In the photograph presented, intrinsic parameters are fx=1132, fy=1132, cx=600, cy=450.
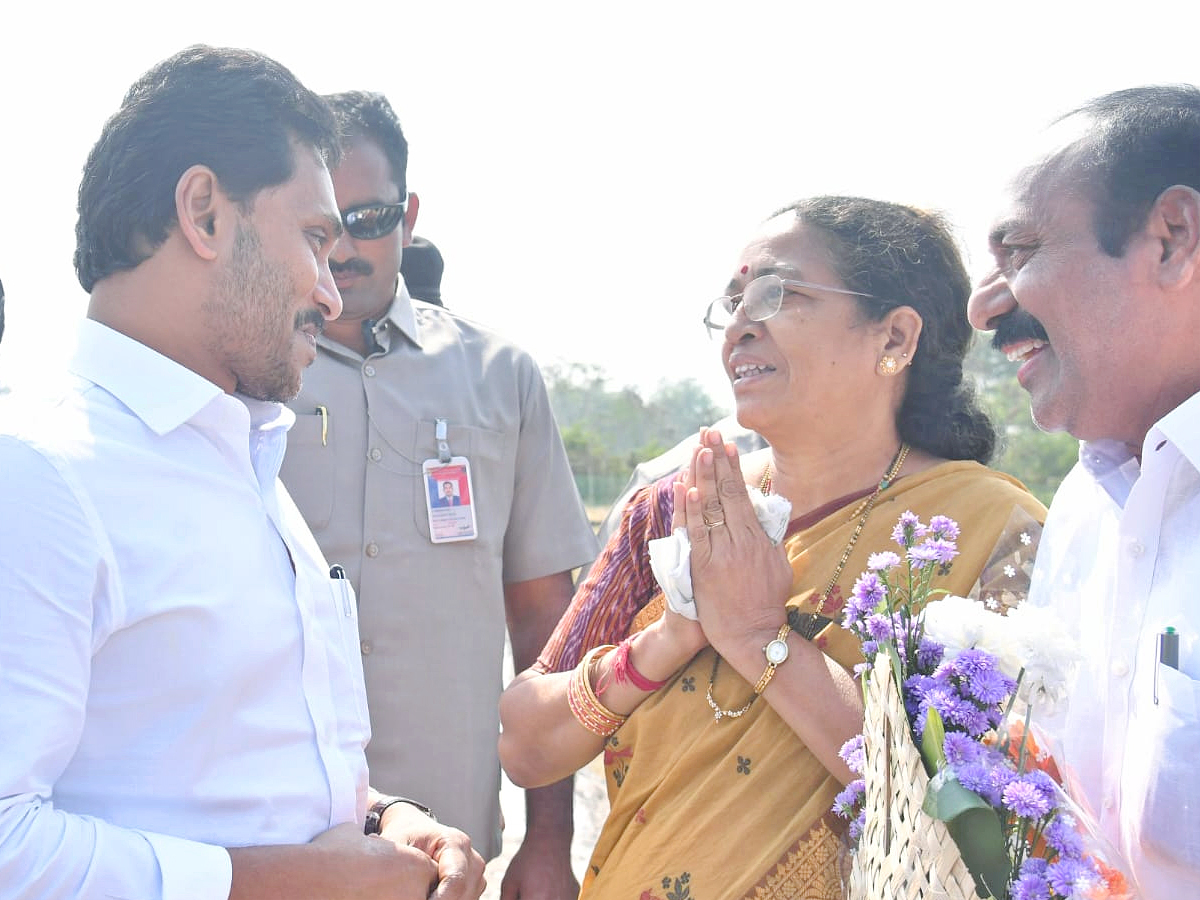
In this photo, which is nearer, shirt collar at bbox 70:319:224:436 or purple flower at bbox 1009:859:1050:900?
purple flower at bbox 1009:859:1050:900

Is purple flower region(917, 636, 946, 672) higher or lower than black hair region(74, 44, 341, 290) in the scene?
lower

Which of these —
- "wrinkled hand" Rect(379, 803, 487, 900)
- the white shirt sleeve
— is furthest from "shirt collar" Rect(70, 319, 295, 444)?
"wrinkled hand" Rect(379, 803, 487, 900)

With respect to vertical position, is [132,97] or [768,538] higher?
[132,97]

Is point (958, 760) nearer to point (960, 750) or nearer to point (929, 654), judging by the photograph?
point (960, 750)

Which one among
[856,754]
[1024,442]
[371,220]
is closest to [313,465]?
[371,220]

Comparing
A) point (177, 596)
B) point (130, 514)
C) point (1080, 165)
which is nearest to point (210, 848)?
point (177, 596)

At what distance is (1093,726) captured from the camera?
196cm

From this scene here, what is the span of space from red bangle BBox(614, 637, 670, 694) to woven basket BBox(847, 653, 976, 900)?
0.81m

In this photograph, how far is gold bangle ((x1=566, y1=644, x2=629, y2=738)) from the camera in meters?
2.50

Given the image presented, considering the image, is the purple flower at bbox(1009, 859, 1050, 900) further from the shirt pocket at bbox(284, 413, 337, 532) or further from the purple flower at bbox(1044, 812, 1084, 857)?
the shirt pocket at bbox(284, 413, 337, 532)

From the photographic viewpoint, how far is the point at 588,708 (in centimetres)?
251

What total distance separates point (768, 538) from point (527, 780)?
83cm

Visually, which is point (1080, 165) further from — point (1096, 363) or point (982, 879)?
point (982, 879)

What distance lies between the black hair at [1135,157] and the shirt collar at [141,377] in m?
1.57
